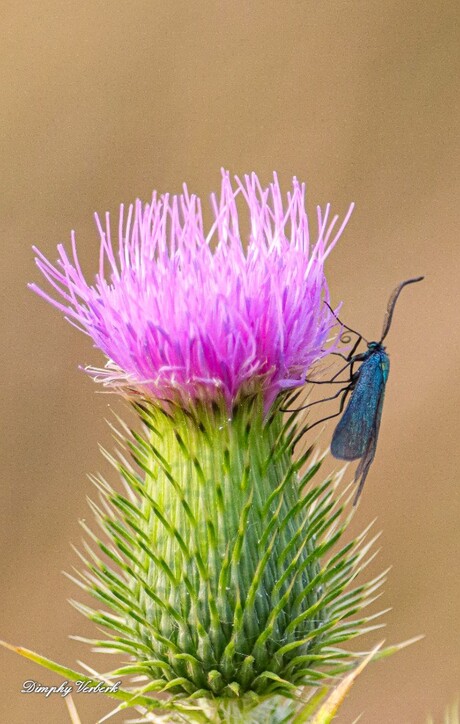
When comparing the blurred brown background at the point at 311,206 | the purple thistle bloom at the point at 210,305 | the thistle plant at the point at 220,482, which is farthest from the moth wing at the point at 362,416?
the blurred brown background at the point at 311,206

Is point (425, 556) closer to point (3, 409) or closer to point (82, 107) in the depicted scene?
point (3, 409)

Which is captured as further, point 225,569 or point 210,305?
point 210,305

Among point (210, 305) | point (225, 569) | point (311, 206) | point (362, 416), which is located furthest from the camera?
point (311, 206)

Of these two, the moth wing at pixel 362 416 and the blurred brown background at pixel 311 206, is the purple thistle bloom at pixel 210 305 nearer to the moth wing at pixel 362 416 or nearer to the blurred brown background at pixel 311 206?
the moth wing at pixel 362 416

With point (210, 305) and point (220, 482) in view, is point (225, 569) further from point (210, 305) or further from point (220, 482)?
point (210, 305)

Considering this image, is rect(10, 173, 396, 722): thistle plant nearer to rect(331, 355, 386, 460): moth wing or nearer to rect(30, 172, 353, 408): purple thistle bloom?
rect(30, 172, 353, 408): purple thistle bloom

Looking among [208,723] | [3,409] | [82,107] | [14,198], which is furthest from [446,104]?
[208,723]

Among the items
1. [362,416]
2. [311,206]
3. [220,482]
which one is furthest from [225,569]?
[311,206]
